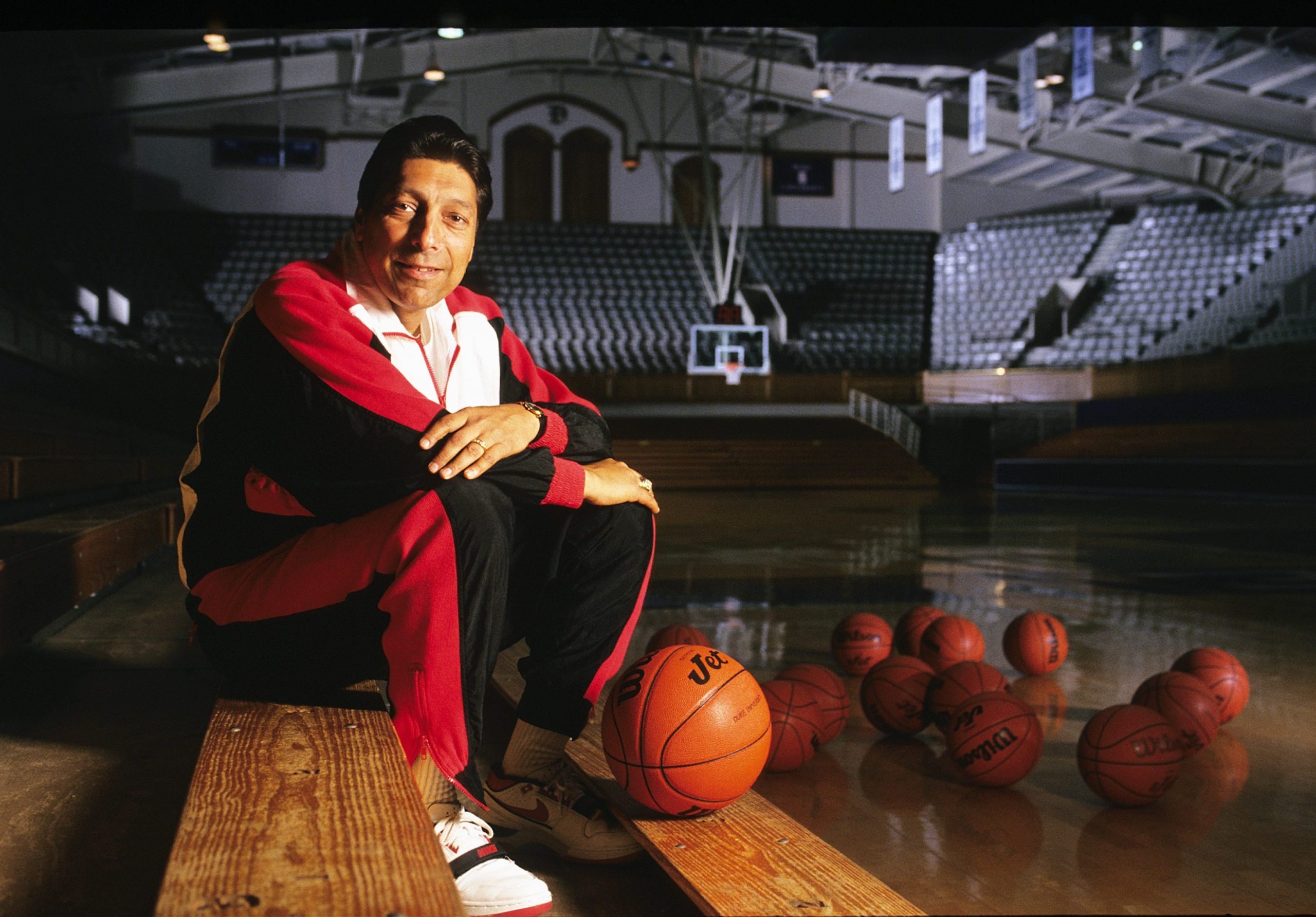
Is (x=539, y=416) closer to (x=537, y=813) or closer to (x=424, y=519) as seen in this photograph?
(x=424, y=519)

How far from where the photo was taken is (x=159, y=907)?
41.5 inches

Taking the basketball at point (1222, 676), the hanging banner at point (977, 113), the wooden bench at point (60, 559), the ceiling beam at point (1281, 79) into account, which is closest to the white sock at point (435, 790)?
the wooden bench at point (60, 559)

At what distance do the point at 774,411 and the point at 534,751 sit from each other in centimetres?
1962

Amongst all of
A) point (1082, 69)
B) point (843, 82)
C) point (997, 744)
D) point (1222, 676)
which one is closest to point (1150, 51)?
point (1082, 69)

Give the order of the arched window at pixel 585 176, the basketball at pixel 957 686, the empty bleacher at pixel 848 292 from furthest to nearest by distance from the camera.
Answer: the arched window at pixel 585 176 < the empty bleacher at pixel 848 292 < the basketball at pixel 957 686

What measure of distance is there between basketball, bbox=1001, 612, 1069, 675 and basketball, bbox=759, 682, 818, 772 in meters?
1.22

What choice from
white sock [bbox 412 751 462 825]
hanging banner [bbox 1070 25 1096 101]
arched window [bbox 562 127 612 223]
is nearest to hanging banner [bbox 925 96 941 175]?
hanging banner [bbox 1070 25 1096 101]

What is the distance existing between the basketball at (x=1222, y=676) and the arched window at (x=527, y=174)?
920 inches

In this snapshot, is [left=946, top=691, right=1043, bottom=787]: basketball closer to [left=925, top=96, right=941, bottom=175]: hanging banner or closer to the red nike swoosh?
the red nike swoosh

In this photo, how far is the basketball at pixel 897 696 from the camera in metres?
2.63

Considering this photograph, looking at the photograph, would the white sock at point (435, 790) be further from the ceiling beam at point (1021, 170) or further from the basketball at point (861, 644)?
the ceiling beam at point (1021, 170)

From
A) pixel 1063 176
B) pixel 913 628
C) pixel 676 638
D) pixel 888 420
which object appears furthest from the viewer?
pixel 1063 176

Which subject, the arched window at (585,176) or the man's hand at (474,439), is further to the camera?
the arched window at (585,176)

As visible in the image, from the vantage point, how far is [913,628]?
3553mm
